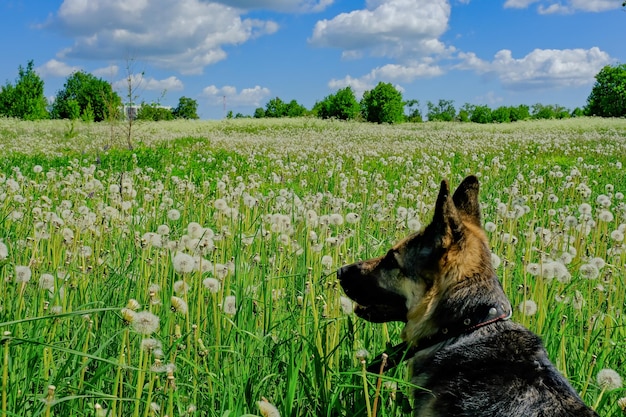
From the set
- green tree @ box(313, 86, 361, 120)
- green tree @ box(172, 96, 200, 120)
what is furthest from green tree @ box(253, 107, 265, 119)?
green tree @ box(313, 86, 361, 120)

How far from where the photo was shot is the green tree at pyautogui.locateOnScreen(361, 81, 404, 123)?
68312mm

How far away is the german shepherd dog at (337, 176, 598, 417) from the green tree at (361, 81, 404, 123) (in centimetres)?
6548

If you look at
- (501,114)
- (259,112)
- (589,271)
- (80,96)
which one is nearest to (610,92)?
(501,114)

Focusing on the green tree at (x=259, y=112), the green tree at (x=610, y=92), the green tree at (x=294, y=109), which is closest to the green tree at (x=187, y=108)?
the green tree at (x=259, y=112)

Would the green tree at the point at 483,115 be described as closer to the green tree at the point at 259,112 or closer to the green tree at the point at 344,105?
the green tree at the point at 344,105

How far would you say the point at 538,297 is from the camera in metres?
4.14

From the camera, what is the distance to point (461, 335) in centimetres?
279

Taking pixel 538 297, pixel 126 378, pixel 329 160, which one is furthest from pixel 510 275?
pixel 329 160

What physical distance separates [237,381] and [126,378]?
2.21 ft

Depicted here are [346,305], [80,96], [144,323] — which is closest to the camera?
[144,323]

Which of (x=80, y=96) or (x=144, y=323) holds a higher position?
(x=80, y=96)

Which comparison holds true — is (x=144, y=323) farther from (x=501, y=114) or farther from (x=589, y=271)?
(x=501, y=114)

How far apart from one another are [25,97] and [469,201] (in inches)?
2593

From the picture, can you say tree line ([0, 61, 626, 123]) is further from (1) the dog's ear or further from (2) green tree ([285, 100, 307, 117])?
(1) the dog's ear
